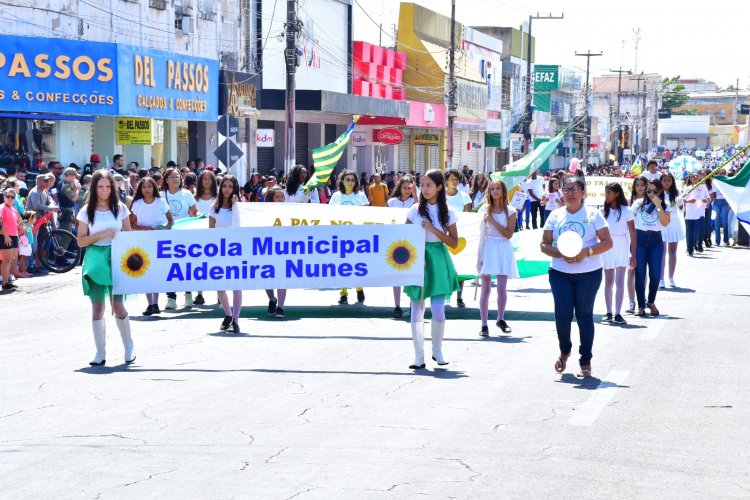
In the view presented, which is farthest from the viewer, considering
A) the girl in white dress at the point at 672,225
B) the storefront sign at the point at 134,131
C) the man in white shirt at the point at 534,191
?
the man in white shirt at the point at 534,191

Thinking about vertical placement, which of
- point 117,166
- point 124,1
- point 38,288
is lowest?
point 38,288

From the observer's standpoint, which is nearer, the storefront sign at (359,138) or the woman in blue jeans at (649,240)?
the woman in blue jeans at (649,240)

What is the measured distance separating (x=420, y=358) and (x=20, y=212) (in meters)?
10.6

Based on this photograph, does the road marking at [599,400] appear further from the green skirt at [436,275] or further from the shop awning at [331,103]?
the shop awning at [331,103]

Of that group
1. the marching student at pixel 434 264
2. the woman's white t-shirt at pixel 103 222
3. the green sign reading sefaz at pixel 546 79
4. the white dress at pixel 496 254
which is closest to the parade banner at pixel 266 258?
the woman's white t-shirt at pixel 103 222

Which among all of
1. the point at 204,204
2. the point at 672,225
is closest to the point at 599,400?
the point at 204,204

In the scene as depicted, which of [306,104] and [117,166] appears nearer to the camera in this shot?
[117,166]

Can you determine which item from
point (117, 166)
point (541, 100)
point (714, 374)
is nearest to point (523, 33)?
point (541, 100)

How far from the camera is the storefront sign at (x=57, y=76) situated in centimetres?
2614

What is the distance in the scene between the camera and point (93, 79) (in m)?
28.3

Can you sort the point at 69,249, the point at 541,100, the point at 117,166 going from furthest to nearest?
the point at 541,100
the point at 117,166
the point at 69,249

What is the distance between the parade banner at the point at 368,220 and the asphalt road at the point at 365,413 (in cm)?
166

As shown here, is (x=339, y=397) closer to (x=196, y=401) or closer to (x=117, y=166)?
(x=196, y=401)

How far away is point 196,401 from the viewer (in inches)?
363
